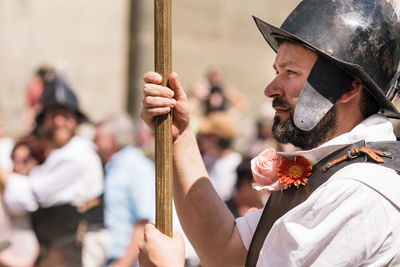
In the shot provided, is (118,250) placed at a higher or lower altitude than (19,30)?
lower

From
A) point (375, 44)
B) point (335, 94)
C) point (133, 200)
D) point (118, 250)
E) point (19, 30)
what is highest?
point (375, 44)

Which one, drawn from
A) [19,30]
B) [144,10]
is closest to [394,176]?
[19,30]

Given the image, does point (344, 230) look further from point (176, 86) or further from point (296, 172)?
point (176, 86)

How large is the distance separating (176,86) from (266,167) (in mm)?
450

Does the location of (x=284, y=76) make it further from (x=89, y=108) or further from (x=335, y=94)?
(x=89, y=108)

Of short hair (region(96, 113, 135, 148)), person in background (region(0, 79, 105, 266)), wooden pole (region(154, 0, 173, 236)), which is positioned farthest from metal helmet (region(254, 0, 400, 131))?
short hair (region(96, 113, 135, 148))

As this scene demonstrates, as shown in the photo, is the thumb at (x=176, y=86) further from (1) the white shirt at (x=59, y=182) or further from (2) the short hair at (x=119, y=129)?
(2) the short hair at (x=119, y=129)

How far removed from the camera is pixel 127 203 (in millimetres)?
6109

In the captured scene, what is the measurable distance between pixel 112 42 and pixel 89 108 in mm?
→ 1073

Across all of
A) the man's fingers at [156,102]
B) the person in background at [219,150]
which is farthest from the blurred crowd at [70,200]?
the man's fingers at [156,102]

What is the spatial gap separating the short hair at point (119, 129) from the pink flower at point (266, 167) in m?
3.88

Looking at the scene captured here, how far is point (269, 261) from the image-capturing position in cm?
249

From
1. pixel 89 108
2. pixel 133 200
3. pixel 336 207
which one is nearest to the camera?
pixel 336 207

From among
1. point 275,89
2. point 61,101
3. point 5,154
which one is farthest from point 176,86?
point 5,154
